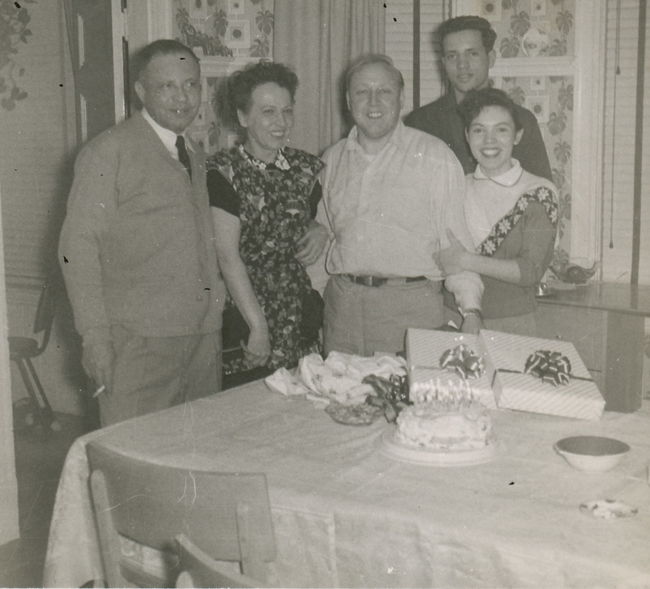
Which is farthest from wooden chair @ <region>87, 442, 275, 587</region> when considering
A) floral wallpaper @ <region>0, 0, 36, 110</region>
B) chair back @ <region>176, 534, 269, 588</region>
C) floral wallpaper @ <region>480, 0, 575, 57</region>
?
floral wallpaper @ <region>0, 0, 36, 110</region>

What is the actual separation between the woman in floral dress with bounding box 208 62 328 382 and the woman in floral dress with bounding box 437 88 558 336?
46 centimetres

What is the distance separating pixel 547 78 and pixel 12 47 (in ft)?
8.58

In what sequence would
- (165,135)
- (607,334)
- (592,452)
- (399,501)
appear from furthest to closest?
(607,334) → (165,135) → (592,452) → (399,501)

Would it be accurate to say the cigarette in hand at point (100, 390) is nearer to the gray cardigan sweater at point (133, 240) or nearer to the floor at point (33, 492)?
the gray cardigan sweater at point (133, 240)

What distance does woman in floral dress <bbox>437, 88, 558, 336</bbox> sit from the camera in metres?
2.74

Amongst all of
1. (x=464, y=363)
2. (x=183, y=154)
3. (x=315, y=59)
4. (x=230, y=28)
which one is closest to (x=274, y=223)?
(x=183, y=154)

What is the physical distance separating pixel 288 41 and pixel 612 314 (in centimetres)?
175

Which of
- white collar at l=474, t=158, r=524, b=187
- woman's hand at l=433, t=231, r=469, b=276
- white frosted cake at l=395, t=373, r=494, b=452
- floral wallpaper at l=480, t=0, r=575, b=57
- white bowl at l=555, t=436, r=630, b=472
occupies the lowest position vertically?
white bowl at l=555, t=436, r=630, b=472

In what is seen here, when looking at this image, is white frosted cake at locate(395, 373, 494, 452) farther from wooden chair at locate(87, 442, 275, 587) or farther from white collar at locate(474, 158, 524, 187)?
white collar at locate(474, 158, 524, 187)

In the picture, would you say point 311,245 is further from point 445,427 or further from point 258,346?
point 445,427

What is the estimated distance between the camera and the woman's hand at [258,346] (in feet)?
8.97

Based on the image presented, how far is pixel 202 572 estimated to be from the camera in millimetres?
1210

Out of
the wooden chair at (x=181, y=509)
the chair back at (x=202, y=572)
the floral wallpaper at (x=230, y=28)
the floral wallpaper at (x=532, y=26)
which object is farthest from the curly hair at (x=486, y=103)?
the chair back at (x=202, y=572)

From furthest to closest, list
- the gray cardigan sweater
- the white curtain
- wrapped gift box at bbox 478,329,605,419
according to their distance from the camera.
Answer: the white curtain, the gray cardigan sweater, wrapped gift box at bbox 478,329,605,419
